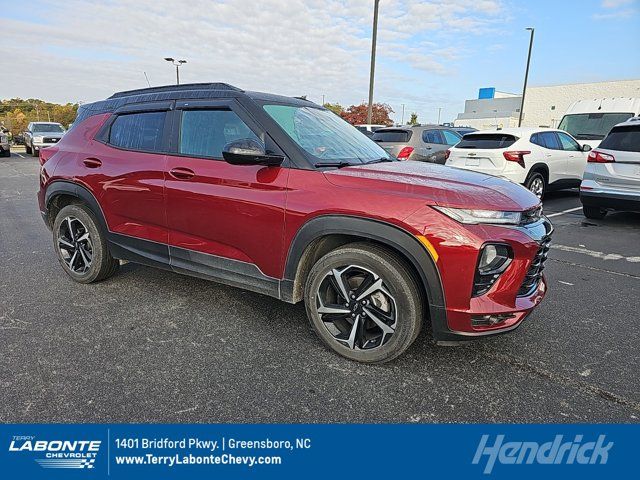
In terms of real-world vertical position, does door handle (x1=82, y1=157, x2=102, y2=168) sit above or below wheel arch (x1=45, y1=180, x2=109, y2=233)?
above

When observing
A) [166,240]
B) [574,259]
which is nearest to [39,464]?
[166,240]

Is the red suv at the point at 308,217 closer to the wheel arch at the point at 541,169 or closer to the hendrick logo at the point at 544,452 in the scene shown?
the hendrick logo at the point at 544,452

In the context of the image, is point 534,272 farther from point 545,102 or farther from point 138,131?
point 545,102

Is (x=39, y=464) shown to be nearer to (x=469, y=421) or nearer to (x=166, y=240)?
(x=166, y=240)

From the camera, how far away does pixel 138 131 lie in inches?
140

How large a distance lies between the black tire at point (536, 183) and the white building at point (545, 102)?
25586mm

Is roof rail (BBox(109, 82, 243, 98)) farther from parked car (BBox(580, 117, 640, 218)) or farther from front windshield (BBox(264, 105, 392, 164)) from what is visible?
parked car (BBox(580, 117, 640, 218))

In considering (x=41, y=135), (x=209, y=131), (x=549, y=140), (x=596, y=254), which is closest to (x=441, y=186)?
(x=209, y=131)

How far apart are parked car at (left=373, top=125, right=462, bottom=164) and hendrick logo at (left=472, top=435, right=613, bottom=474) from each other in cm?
805

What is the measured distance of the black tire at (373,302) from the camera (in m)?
2.49

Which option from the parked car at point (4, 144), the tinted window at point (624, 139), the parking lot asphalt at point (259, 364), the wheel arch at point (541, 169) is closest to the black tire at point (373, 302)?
the parking lot asphalt at point (259, 364)

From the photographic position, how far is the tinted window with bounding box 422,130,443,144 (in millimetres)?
9938

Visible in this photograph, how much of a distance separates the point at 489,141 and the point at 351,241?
21.9ft

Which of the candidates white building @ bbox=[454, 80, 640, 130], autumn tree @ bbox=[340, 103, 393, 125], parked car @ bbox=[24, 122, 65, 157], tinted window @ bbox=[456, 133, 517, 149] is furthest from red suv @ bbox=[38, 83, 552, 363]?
autumn tree @ bbox=[340, 103, 393, 125]
